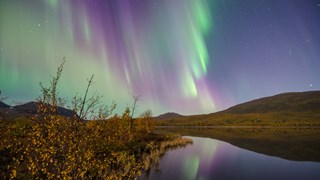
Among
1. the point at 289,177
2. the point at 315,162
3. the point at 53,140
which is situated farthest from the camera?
the point at 315,162

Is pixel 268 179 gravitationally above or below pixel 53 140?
below

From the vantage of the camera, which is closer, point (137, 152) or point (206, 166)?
point (206, 166)

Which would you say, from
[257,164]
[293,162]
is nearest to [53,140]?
[257,164]

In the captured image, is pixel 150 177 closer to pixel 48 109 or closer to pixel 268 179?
pixel 268 179

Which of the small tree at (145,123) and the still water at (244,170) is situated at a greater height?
the small tree at (145,123)

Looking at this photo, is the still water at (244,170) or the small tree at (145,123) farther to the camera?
the small tree at (145,123)

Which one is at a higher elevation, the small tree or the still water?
the small tree

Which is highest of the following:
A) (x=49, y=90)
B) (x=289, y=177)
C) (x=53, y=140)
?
(x=49, y=90)

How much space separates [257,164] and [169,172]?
14.9 metres

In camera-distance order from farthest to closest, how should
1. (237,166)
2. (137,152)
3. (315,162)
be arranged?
(137,152), (315,162), (237,166)

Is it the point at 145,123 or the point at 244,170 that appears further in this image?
the point at 145,123

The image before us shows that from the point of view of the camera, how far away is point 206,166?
41.2 m

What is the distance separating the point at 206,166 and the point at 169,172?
8.42 meters

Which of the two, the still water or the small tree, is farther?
the small tree
